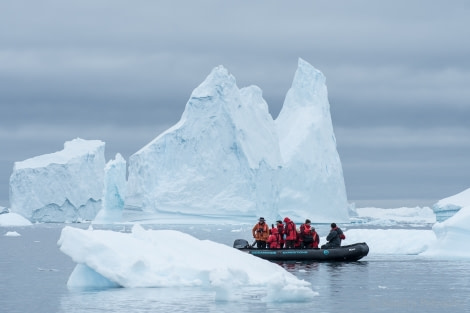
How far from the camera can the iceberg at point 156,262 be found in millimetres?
17906

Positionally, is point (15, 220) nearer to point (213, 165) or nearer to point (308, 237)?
point (213, 165)

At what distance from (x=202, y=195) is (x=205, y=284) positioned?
43.3 meters

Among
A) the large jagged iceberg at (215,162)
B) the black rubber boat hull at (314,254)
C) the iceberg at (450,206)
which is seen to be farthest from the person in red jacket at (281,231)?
the large jagged iceberg at (215,162)

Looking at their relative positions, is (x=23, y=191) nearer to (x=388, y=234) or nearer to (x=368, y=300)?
(x=388, y=234)

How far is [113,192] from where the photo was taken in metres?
67.1

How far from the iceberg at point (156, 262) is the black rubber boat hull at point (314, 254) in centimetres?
643

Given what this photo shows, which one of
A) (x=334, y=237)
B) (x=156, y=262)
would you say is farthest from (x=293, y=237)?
(x=156, y=262)

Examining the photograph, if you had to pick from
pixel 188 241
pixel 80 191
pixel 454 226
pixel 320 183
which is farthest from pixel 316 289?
pixel 80 191

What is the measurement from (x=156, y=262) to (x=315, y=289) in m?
3.64

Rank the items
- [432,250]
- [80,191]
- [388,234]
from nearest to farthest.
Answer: [432,250] → [388,234] → [80,191]

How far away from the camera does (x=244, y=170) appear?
6203 cm

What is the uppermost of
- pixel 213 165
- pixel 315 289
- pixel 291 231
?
pixel 213 165

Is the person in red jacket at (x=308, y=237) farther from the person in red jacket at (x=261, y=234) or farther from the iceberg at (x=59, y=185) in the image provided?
the iceberg at (x=59, y=185)

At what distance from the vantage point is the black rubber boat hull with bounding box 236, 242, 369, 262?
25984 millimetres
